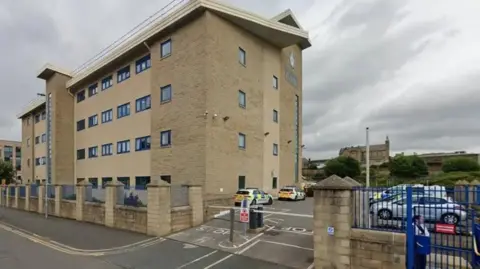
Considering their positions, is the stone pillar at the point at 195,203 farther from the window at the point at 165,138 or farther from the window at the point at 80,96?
the window at the point at 80,96

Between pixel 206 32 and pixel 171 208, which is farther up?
pixel 206 32

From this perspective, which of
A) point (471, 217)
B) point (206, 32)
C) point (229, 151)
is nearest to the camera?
point (471, 217)

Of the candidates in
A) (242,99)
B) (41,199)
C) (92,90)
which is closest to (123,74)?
(92,90)

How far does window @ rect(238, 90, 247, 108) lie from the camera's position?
27656mm

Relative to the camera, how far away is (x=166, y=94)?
1078 inches

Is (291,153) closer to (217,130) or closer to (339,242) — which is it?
(217,130)

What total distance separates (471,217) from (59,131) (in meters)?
43.8

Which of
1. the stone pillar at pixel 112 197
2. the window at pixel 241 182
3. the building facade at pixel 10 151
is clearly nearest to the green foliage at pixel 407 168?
the window at pixel 241 182

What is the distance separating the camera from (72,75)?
139 ft

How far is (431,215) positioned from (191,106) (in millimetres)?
19174

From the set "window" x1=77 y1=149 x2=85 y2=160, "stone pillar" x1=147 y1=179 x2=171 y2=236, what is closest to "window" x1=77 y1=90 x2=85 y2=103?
"window" x1=77 y1=149 x2=85 y2=160

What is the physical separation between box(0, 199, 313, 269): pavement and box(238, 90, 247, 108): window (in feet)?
41.5

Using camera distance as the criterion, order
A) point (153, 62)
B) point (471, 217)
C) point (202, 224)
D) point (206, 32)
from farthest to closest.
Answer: point (153, 62) < point (206, 32) < point (202, 224) < point (471, 217)

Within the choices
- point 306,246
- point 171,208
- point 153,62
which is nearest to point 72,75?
point 153,62
